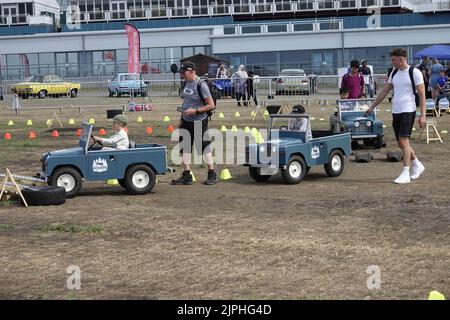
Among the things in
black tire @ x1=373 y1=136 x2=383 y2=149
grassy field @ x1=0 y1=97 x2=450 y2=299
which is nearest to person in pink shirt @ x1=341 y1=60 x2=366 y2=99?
black tire @ x1=373 y1=136 x2=383 y2=149

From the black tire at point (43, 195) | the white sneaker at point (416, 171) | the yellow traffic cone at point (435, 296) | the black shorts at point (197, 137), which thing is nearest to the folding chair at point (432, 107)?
the white sneaker at point (416, 171)

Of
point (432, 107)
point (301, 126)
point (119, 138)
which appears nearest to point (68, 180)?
point (119, 138)

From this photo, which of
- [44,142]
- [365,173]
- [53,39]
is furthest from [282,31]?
[365,173]

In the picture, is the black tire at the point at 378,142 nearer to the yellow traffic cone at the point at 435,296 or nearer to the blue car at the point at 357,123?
the blue car at the point at 357,123

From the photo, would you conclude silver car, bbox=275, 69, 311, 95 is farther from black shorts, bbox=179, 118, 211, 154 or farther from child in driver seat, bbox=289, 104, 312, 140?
black shorts, bbox=179, 118, 211, 154

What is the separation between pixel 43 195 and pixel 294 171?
3.79 meters

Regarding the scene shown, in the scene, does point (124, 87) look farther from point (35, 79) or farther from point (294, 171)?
point (294, 171)

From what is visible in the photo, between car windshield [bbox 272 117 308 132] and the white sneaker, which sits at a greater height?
car windshield [bbox 272 117 308 132]

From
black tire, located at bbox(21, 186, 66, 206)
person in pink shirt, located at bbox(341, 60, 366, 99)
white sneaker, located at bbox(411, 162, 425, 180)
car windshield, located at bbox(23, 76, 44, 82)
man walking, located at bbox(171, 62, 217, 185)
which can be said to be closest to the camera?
black tire, located at bbox(21, 186, 66, 206)

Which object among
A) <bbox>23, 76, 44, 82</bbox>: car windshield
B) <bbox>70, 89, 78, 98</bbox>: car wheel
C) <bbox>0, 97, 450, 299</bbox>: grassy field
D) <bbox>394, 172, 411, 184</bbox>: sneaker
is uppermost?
<bbox>23, 76, 44, 82</bbox>: car windshield

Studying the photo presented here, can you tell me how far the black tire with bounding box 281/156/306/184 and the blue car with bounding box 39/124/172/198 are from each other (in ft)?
6.15

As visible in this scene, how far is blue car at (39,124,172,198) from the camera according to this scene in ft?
33.7

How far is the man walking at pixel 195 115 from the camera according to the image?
1134cm
